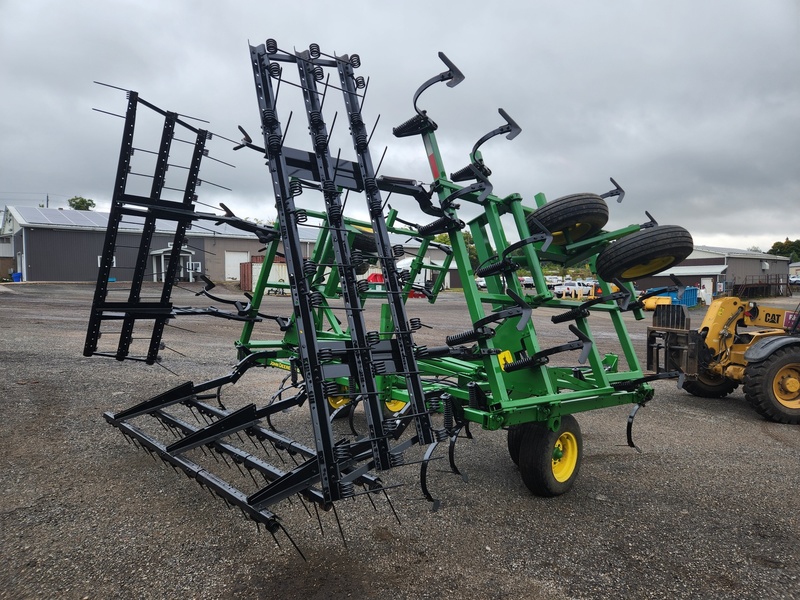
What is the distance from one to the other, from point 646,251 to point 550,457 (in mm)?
1860

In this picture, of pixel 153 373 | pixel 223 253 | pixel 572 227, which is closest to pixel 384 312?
pixel 572 227

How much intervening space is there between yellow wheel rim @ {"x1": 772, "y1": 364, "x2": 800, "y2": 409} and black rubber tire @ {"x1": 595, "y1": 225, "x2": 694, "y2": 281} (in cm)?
374

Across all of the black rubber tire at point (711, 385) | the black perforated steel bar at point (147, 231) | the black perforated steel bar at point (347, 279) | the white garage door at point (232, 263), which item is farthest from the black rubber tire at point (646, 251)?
the white garage door at point (232, 263)

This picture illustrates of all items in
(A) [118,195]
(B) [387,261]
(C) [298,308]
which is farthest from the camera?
(A) [118,195]

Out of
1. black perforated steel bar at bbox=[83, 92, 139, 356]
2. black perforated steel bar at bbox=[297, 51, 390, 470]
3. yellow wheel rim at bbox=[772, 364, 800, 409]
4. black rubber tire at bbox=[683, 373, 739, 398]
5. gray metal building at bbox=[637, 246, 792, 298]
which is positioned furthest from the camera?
gray metal building at bbox=[637, 246, 792, 298]

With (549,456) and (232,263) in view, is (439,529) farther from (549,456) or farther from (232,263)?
(232,263)

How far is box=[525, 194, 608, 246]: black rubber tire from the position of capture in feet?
15.7

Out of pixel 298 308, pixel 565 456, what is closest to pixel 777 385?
pixel 565 456

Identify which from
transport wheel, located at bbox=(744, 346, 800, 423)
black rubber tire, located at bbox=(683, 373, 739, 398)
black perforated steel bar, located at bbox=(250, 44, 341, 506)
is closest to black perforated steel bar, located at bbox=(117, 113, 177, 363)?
black perforated steel bar, located at bbox=(250, 44, 341, 506)

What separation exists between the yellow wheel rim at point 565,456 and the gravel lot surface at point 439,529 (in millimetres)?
171

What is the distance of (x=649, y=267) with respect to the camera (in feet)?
15.8

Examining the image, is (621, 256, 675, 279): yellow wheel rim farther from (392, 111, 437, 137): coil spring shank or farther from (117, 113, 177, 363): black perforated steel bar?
(117, 113, 177, 363): black perforated steel bar

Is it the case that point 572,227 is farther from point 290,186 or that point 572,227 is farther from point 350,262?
point 290,186

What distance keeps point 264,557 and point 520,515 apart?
1830 millimetres
